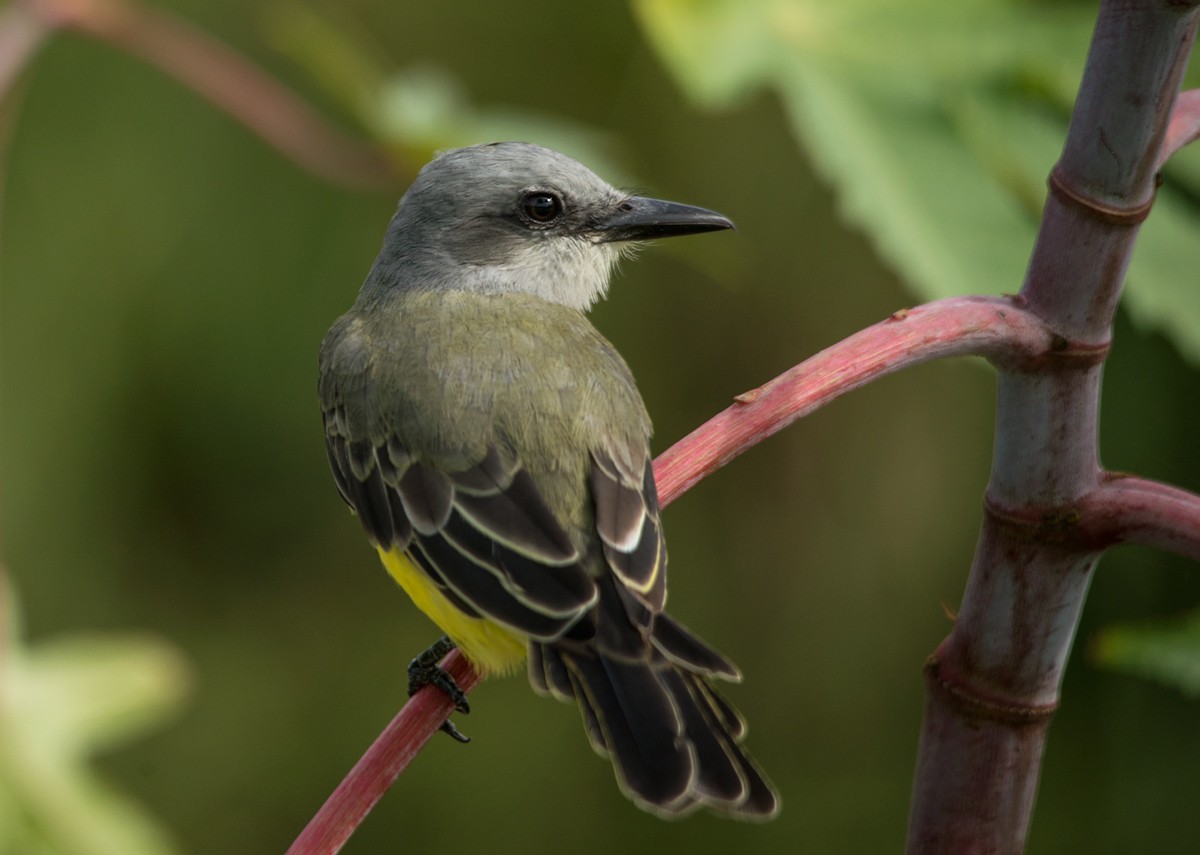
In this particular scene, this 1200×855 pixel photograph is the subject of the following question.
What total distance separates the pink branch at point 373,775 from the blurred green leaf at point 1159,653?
28.9 inches

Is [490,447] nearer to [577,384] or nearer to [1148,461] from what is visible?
[577,384]

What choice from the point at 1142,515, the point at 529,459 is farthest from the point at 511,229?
the point at 1142,515

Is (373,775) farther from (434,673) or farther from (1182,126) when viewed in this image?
(1182,126)

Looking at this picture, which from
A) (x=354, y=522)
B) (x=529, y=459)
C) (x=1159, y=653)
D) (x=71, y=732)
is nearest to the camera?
(x=1159, y=653)

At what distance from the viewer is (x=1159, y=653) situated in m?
1.62

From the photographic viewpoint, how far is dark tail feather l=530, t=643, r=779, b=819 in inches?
68.6

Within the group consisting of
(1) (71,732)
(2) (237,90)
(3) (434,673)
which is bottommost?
(1) (71,732)

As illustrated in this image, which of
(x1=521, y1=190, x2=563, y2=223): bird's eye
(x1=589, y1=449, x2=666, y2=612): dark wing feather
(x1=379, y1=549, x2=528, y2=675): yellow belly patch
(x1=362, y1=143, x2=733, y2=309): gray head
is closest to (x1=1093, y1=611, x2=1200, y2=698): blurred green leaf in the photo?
(x1=589, y1=449, x2=666, y2=612): dark wing feather

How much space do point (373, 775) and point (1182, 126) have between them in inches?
38.8

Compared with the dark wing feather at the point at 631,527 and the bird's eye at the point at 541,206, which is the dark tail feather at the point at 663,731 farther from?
the bird's eye at the point at 541,206

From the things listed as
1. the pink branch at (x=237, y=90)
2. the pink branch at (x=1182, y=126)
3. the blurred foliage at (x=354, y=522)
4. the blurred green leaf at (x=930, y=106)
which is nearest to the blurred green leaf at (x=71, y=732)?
the pink branch at (x=237, y=90)

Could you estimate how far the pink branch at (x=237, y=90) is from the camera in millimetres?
2482

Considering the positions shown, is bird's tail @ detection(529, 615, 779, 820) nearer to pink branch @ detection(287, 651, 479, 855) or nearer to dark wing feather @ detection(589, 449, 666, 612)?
dark wing feather @ detection(589, 449, 666, 612)

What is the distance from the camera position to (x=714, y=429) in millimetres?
1423
